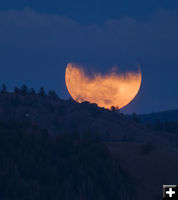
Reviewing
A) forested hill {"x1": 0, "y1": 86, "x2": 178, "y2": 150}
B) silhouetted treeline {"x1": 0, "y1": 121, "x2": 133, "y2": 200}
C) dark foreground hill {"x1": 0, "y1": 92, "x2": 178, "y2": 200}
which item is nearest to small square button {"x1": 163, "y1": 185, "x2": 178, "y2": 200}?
silhouetted treeline {"x1": 0, "y1": 121, "x2": 133, "y2": 200}

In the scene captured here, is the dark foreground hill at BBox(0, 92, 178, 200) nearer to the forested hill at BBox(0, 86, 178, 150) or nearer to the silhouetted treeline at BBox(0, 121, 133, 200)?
the silhouetted treeline at BBox(0, 121, 133, 200)

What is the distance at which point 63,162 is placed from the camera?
143ft

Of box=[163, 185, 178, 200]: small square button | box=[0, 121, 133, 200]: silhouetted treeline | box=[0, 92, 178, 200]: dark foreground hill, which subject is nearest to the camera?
box=[163, 185, 178, 200]: small square button

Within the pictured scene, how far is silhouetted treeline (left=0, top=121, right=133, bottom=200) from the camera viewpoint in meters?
36.6

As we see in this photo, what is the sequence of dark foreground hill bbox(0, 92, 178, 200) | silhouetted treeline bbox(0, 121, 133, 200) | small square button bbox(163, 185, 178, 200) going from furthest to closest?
1. dark foreground hill bbox(0, 92, 178, 200)
2. silhouetted treeline bbox(0, 121, 133, 200)
3. small square button bbox(163, 185, 178, 200)

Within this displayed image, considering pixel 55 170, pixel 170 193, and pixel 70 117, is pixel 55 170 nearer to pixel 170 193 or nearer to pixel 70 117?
pixel 170 193

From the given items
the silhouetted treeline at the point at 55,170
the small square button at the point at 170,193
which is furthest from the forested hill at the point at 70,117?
the small square button at the point at 170,193

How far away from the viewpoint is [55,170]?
4106 centimetres

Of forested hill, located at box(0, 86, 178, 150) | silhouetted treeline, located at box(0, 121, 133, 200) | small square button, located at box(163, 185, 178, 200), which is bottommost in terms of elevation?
small square button, located at box(163, 185, 178, 200)

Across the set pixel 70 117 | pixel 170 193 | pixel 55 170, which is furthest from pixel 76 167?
pixel 70 117

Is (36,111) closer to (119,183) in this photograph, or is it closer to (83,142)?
(83,142)

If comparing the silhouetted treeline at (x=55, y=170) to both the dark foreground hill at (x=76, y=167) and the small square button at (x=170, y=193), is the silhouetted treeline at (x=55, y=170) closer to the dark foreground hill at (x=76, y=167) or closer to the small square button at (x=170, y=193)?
the dark foreground hill at (x=76, y=167)

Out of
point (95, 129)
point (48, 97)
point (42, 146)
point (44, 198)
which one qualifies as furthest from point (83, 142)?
point (48, 97)

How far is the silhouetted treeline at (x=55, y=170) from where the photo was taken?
36.6 m
